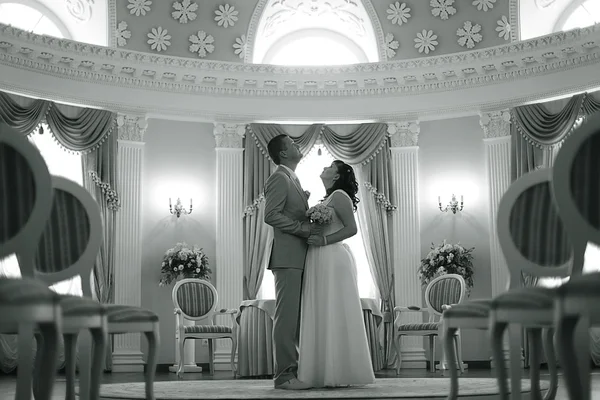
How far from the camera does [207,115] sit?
35.8 ft

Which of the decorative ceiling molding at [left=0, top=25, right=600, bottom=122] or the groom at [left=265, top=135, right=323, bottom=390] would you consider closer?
the groom at [left=265, top=135, right=323, bottom=390]

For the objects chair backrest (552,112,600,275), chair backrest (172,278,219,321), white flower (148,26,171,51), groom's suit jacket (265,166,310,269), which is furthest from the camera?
white flower (148,26,171,51)

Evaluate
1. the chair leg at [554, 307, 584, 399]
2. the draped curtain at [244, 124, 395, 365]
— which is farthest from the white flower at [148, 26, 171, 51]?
the chair leg at [554, 307, 584, 399]

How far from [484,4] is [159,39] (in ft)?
15.4

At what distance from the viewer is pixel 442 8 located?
11.2 m

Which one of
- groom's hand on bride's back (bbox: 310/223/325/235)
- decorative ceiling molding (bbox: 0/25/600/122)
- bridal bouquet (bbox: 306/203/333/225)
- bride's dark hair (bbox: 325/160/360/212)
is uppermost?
decorative ceiling molding (bbox: 0/25/600/122)

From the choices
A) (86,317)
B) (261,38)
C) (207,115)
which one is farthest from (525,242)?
(261,38)

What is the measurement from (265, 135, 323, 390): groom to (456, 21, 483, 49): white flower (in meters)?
6.34

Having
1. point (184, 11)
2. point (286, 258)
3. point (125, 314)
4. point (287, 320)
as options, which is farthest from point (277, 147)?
point (184, 11)

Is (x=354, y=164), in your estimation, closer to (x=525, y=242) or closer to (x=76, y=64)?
(x=76, y=64)

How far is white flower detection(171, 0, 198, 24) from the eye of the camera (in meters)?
11.0

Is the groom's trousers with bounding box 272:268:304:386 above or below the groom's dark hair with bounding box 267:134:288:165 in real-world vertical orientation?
below

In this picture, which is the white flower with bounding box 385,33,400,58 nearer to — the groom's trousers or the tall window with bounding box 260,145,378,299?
the tall window with bounding box 260,145,378,299

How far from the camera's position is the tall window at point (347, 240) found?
438 inches
